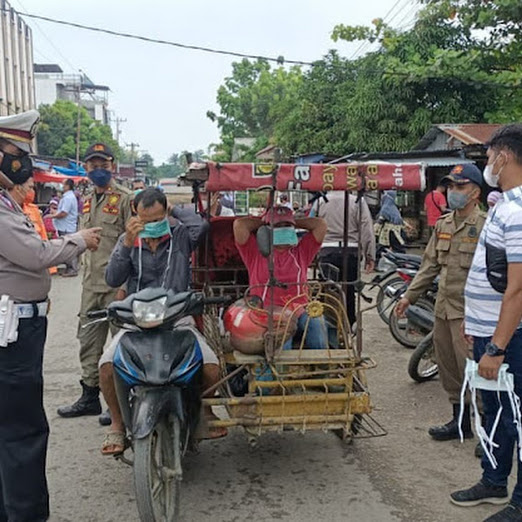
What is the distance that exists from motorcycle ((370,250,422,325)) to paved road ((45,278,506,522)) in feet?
7.11

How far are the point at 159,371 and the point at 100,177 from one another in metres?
2.10

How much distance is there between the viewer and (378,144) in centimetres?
1540

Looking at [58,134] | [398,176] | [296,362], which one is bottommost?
[296,362]

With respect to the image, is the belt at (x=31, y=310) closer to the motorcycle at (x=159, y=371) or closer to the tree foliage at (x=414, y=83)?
the motorcycle at (x=159, y=371)

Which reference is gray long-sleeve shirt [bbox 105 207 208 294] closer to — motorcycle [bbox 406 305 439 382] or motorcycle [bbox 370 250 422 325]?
motorcycle [bbox 406 305 439 382]

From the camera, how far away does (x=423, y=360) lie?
5742 mm

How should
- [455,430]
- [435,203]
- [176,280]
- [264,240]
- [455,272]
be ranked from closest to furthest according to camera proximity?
[264,240] → [176,280] → [455,272] → [455,430] → [435,203]

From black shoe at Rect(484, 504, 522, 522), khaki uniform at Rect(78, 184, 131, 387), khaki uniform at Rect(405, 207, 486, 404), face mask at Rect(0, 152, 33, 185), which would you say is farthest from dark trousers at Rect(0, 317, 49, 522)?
khaki uniform at Rect(405, 207, 486, 404)

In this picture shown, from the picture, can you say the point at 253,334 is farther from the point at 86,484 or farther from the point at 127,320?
the point at 86,484

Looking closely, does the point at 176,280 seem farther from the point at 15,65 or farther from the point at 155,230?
the point at 15,65

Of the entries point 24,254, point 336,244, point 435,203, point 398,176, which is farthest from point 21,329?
point 435,203

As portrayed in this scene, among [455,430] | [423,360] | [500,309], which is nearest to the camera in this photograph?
[500,309]

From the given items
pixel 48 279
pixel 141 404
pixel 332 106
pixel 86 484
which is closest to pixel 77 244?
pixel 48 279

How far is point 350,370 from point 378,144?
12.6 metres
